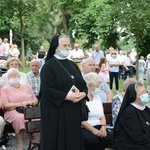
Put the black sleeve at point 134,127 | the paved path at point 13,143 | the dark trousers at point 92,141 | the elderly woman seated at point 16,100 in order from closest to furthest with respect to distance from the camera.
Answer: the black sleeve at point 134,127 → the dark trousers at point 92,141 → the elderly woman seated at point 16,100 → the paved path at point 13,143

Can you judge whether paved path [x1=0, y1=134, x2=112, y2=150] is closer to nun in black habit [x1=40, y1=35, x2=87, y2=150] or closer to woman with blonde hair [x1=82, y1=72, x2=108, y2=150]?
woman with blonde hair [x1=82, y1=72, x2=108, y2=150]

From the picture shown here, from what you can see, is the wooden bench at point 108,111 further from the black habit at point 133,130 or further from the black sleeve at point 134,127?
the black sleeve at point 134,127

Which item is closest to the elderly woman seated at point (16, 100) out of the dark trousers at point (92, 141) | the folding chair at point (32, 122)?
the folding chair at point (32, 122)

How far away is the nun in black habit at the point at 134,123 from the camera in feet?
16.7

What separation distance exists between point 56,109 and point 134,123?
1030mm

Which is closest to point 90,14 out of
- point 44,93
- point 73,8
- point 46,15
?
point 73,8

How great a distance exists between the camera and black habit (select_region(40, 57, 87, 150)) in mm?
4867

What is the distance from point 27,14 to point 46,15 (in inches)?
232

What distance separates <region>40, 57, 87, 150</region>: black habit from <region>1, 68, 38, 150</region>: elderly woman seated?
6.31 ft

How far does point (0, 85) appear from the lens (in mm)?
8039

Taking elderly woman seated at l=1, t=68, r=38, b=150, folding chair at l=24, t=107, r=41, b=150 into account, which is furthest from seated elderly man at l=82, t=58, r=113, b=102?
folding chair at l=24, t=107, r=41, b=150

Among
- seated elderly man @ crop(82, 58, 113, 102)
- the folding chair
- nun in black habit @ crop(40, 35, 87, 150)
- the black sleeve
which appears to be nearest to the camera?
nun in black habit @ crop(40, 35, 87, 150)

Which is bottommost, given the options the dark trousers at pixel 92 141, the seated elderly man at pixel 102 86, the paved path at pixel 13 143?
the paved path at pixel 13 143

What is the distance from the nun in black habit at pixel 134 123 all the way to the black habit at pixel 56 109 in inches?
25.5
